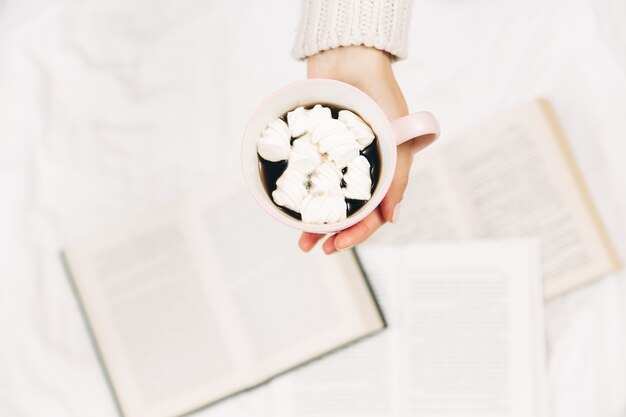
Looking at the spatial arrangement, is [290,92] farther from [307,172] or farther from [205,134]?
[205,134]

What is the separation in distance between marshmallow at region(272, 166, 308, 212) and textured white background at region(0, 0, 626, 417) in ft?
1.00

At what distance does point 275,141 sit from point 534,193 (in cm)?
43

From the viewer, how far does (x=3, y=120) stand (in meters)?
0.73

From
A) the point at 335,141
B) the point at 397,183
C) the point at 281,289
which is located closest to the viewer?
the point at 335,141

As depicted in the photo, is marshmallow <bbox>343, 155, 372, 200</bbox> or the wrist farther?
the wrist

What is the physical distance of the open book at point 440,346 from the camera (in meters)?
0.71

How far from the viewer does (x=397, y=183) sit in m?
0.52

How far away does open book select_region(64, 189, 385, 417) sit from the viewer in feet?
2.29

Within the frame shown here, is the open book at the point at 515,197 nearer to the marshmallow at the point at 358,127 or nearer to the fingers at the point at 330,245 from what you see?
the fingers at the point at 330,245

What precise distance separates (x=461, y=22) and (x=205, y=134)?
371 mm

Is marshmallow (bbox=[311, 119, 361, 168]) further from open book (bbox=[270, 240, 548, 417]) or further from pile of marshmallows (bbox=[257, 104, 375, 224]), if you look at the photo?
open book (bbox=[270, 240, 548, 417])

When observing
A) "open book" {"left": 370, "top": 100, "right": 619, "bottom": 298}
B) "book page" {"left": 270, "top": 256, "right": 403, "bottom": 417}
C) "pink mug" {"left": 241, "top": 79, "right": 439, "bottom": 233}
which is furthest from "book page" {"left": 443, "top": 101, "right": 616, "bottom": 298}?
"pink mug" {"left": 241, "top": 79, "right": 439, "bottom": 233}

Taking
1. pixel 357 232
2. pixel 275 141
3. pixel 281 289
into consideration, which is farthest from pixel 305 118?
pixel 281 289

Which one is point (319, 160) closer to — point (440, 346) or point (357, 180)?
point (357, 180)
